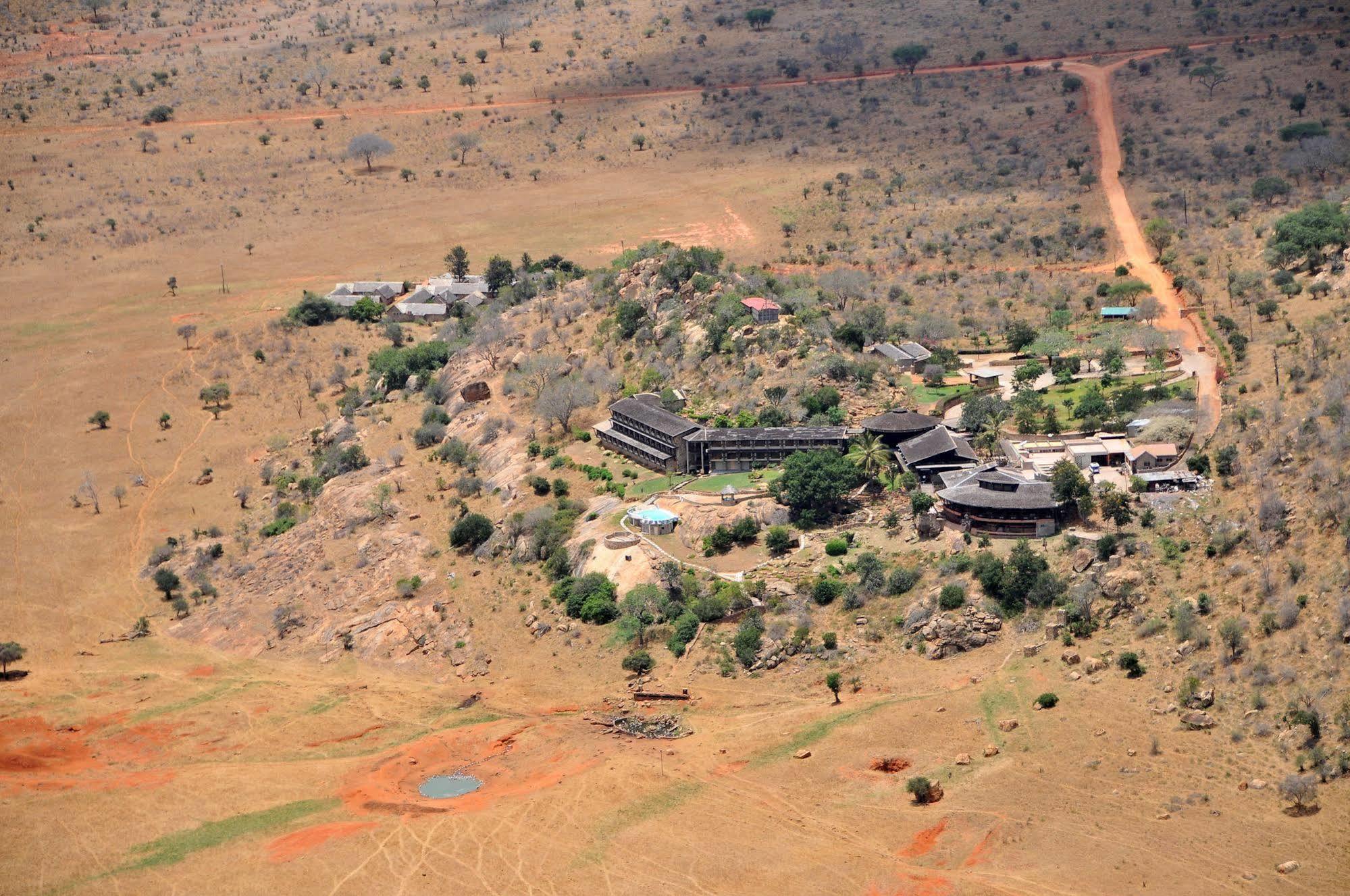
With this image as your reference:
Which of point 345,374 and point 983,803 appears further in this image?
point 345,374

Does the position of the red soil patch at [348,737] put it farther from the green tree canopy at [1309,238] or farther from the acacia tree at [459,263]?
the green tree canopy at [1309,238]

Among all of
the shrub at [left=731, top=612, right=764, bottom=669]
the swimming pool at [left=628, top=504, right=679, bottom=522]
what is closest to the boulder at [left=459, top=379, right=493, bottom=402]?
the swimming pool at [left=628, top=504, right=679, bottom=522]

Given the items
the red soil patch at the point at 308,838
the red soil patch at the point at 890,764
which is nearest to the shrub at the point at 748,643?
the red soil patch at the point at 890,764

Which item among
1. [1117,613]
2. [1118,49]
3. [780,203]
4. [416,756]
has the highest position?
[1118,49]

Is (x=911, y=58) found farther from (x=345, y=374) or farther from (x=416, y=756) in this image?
(x=416, y=756)

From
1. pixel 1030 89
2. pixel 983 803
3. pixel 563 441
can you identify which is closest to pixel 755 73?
pixel 1030 89

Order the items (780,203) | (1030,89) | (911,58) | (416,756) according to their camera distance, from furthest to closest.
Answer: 1. (911,58)
2. (1030,89)
3. (780,203)
4. (416,756)

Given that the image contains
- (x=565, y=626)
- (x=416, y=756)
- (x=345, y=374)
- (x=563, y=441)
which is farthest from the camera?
(x=345, y=374)
